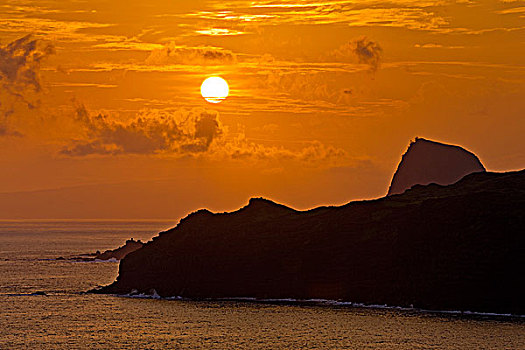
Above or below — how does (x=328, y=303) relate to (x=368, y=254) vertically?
below

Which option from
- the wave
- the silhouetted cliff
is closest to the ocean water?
the wave

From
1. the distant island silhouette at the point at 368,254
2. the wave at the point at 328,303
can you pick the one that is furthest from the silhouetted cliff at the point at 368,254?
the wave at the point at 328,303

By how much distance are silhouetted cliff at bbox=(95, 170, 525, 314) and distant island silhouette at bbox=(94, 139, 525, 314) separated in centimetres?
22

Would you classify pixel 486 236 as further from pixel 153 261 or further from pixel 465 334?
pixel 153 261

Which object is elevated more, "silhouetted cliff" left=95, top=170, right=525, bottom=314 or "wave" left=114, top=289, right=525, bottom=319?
"silhouetted cliff" left=95, top=170, right=525, bottom=314

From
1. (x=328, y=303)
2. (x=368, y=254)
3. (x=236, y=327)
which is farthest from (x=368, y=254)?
(x=236, y=327)

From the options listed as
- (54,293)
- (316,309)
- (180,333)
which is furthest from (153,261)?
(180,333)

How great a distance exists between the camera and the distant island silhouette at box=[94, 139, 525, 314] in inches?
6171

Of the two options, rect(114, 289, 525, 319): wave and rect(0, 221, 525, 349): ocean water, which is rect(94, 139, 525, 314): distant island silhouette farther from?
rect(0, 221, 525, 349): ocean water

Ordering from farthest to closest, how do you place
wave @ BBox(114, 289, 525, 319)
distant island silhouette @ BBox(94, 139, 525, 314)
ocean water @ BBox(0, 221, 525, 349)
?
1. distant island silhouette @ BBox(94, 139, 525, 314)
2. wave @ BBox(114, 289, 525, 319)
3. ocean water @ BBox(0, 221, 525, 349)

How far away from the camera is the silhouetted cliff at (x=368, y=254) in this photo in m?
157

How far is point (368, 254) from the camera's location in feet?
566

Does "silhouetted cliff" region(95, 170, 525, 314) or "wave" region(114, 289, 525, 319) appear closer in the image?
"wave" region(114, 289, 525, 319)

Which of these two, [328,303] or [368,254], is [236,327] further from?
[368,254]
